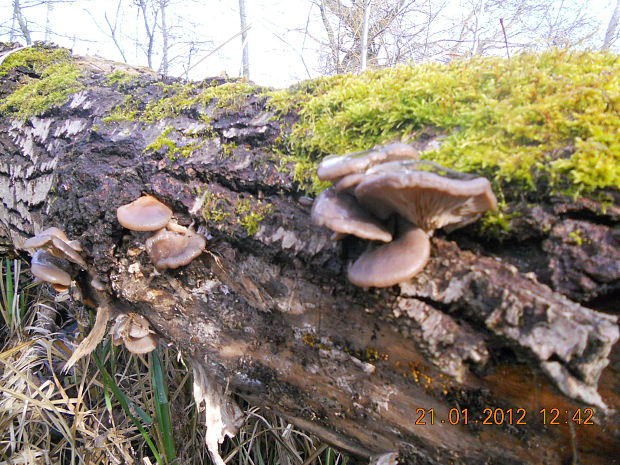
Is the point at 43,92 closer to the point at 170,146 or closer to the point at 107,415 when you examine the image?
the point at 170,146

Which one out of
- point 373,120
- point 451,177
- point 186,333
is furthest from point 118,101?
point 451,177

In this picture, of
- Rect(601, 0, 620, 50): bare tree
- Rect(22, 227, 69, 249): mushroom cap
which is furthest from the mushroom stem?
Rect(601, 0, 620, 50): bare tree

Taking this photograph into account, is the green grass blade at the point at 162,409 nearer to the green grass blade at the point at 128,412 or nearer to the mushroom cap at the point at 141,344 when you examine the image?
the green grass blade at the point at 128,412

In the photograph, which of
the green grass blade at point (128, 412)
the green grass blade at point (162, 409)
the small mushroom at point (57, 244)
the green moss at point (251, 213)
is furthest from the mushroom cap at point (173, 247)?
the green grass blade at point (128, 412)

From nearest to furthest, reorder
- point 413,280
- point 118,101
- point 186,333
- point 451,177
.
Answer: point 451,177 < point 413,280 < point 186,333 < point 118,101

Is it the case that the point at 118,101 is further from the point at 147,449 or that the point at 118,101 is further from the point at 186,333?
the point at 147,449
